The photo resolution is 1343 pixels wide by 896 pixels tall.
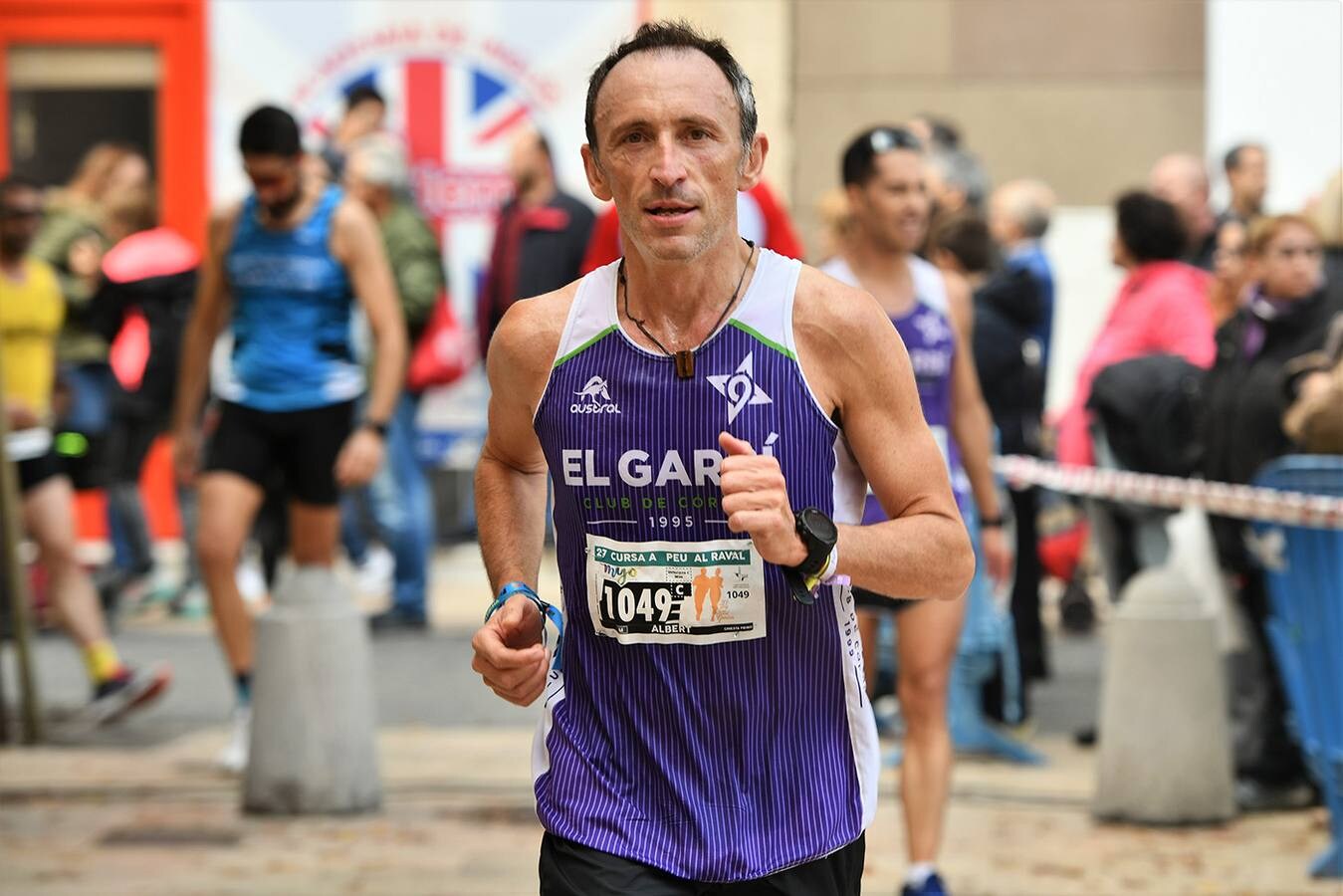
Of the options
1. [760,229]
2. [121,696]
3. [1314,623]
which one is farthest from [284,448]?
[1314,623]

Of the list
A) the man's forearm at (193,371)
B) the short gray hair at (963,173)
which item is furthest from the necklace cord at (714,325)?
the short gray hair at (963,173)

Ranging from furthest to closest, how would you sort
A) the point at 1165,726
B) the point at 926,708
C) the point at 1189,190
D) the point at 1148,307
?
1. the point at 1189,190
2. the point at 1148,307
3. the point at 1165,726
4. the point at 926,708

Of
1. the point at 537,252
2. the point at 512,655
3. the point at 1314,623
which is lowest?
the point at 1314,623

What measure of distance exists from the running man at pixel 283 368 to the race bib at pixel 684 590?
4.22 meters

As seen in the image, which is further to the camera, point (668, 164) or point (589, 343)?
point (589, 343)

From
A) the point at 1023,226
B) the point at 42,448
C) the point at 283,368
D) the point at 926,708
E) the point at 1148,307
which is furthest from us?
the point at 1023,226

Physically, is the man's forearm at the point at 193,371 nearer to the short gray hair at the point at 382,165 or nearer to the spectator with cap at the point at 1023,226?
the short gray hair at the point at 382,165

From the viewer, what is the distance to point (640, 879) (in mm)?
3346

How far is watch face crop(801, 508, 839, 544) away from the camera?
3.07 metres

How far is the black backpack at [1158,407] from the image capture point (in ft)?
26.7

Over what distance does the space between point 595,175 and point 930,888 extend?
2894 millimetres

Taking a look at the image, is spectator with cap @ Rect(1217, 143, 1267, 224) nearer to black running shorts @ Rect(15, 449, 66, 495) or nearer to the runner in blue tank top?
black running shorts @ Rect(15, 449, 66, 495)

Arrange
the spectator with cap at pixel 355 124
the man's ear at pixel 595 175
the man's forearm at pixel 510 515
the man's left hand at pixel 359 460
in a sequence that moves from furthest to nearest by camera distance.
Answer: the spectator with cap at pixel 355 124 < the man's left hand at pixel 359 460 < the man's forearm at pixel 510 515 < the man's ear at pixel 595 175

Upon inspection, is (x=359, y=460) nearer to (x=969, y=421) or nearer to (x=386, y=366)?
(x=386, y=366)
